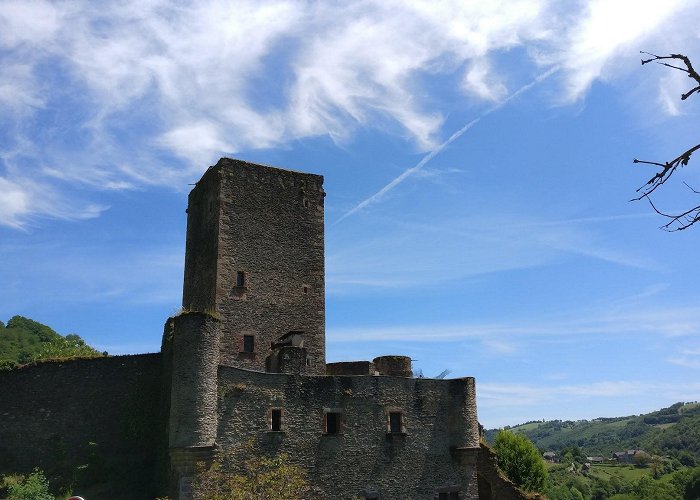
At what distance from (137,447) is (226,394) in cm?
494


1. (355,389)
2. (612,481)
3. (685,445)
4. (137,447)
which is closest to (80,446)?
(137,447)

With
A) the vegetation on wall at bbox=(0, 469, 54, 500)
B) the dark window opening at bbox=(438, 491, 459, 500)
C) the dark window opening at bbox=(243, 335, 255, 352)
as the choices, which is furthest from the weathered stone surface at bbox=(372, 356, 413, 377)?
the vegetation on wall at bbox=(0, 469, 54, 500)

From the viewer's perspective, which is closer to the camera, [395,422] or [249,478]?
[249,478]

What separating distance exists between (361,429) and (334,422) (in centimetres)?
124

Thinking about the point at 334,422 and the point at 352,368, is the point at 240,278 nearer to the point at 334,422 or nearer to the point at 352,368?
the point at 352,368

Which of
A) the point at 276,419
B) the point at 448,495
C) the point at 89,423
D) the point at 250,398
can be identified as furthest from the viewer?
the point at 448,495

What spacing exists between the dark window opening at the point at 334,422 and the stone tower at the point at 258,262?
372cm

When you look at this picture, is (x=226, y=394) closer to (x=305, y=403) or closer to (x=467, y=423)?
(x=305, y=403)

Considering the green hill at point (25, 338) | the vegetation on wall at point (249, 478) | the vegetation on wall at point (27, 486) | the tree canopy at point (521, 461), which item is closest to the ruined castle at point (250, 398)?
the vegetation on wall at point (249, 478)

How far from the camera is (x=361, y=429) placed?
2620 cm

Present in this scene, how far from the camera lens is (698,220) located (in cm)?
607

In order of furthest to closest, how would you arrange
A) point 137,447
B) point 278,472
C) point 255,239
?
point 255,239 → point 137,447 → point 278,472

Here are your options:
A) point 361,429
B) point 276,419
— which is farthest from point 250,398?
point 361,429

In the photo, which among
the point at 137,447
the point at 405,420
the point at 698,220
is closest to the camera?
the point at 698,220
